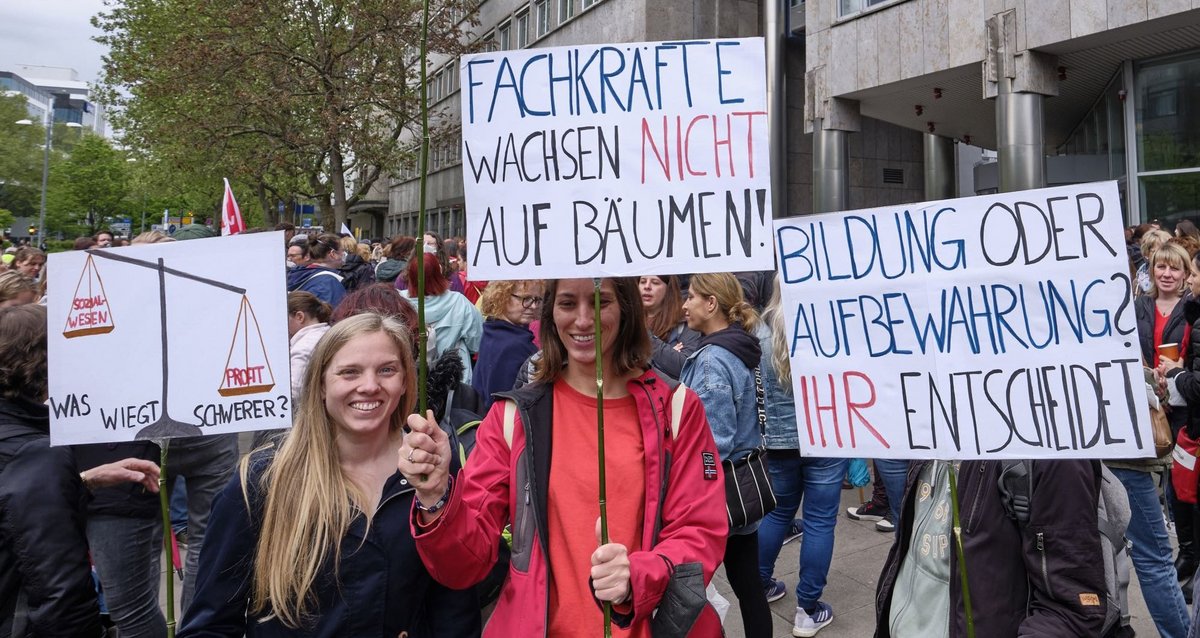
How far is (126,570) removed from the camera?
3.31 meters

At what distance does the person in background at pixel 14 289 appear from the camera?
13.2ft

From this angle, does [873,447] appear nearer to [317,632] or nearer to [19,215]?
[317,632]

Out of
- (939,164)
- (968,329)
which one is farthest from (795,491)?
(939,164)

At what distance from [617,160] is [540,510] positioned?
89 centimetres

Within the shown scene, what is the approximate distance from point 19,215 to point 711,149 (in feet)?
227

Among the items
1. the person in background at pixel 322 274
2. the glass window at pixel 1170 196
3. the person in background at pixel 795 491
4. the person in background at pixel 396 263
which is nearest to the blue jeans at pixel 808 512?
the person in background at pixel 795 491

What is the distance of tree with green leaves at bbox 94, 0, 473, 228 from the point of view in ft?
60.7

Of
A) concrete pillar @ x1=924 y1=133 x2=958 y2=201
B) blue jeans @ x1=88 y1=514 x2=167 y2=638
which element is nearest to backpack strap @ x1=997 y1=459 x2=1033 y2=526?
blue jeans @ x1=88 y1=514 x2=167 y2=638

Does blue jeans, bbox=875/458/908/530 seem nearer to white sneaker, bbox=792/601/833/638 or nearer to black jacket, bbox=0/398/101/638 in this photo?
white sneaker, bbox=792/601/833/638

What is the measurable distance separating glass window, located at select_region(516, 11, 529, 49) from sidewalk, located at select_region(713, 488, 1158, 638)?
78.3 ft

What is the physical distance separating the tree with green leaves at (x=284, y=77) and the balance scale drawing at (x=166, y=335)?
16412 mm

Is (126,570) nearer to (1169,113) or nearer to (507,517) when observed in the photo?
(507,517)

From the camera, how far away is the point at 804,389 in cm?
224

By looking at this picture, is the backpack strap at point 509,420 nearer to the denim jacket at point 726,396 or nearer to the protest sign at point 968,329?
the protest sign at point 968,329
